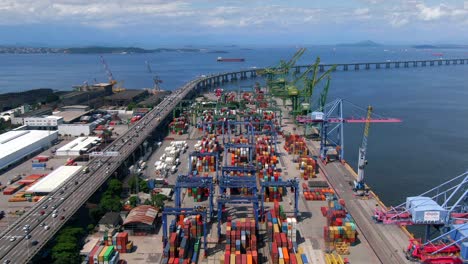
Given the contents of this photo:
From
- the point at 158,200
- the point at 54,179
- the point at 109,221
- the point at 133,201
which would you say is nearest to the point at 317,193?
the point at 158,200

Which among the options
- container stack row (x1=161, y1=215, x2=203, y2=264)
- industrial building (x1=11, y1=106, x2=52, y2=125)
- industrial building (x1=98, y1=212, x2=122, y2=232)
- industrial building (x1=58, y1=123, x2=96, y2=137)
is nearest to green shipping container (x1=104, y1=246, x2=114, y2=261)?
container stack row (x1=161, y1=215, x2=203, y2=264)

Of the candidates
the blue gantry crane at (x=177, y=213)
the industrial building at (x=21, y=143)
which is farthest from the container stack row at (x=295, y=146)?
the industrial building at (x=21, y=143)

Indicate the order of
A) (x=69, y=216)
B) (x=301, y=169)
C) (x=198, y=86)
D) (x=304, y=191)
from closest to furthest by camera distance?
(x=69, y=216) < (x=304, y=191) < (x=301, y=169) < (x=198, y=86)

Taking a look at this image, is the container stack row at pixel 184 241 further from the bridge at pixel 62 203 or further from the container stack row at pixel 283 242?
the bridge at pixel 62 203

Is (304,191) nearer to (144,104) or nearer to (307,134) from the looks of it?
(307,134)

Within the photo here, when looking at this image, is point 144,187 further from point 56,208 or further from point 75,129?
point 75,129

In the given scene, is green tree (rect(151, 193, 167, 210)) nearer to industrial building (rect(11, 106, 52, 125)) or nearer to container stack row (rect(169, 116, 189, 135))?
container stack row (rect(169, 116, 189, 135))

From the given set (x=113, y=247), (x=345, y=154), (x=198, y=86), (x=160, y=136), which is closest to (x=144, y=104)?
(x=160, y=136)
